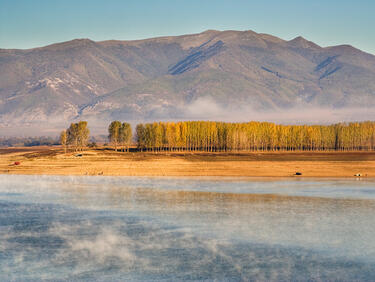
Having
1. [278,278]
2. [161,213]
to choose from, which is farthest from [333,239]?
[161,213]

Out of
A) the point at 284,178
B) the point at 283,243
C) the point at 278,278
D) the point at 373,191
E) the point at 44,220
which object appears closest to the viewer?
the point at 278,278

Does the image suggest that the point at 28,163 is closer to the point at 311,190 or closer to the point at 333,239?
the point at 311,190

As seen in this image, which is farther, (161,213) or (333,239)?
(161,213)

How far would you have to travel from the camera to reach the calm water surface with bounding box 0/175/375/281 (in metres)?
32.4

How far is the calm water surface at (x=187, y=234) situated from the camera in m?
32.4

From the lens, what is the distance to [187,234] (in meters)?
42.6

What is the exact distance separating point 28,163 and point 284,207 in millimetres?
82768

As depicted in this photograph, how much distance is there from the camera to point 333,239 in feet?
134

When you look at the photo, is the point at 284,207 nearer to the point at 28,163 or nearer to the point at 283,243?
the point at 283,243

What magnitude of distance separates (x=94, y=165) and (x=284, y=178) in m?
47.3

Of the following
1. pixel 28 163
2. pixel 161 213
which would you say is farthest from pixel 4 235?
pixel 28 163

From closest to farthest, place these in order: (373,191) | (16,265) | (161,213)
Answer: (16,265), (161,213), (373,191)

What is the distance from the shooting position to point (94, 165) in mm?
115938

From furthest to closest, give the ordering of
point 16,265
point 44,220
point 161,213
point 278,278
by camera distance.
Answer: point 161,213 → point 44,220 → point 16,265 → point 278,278
